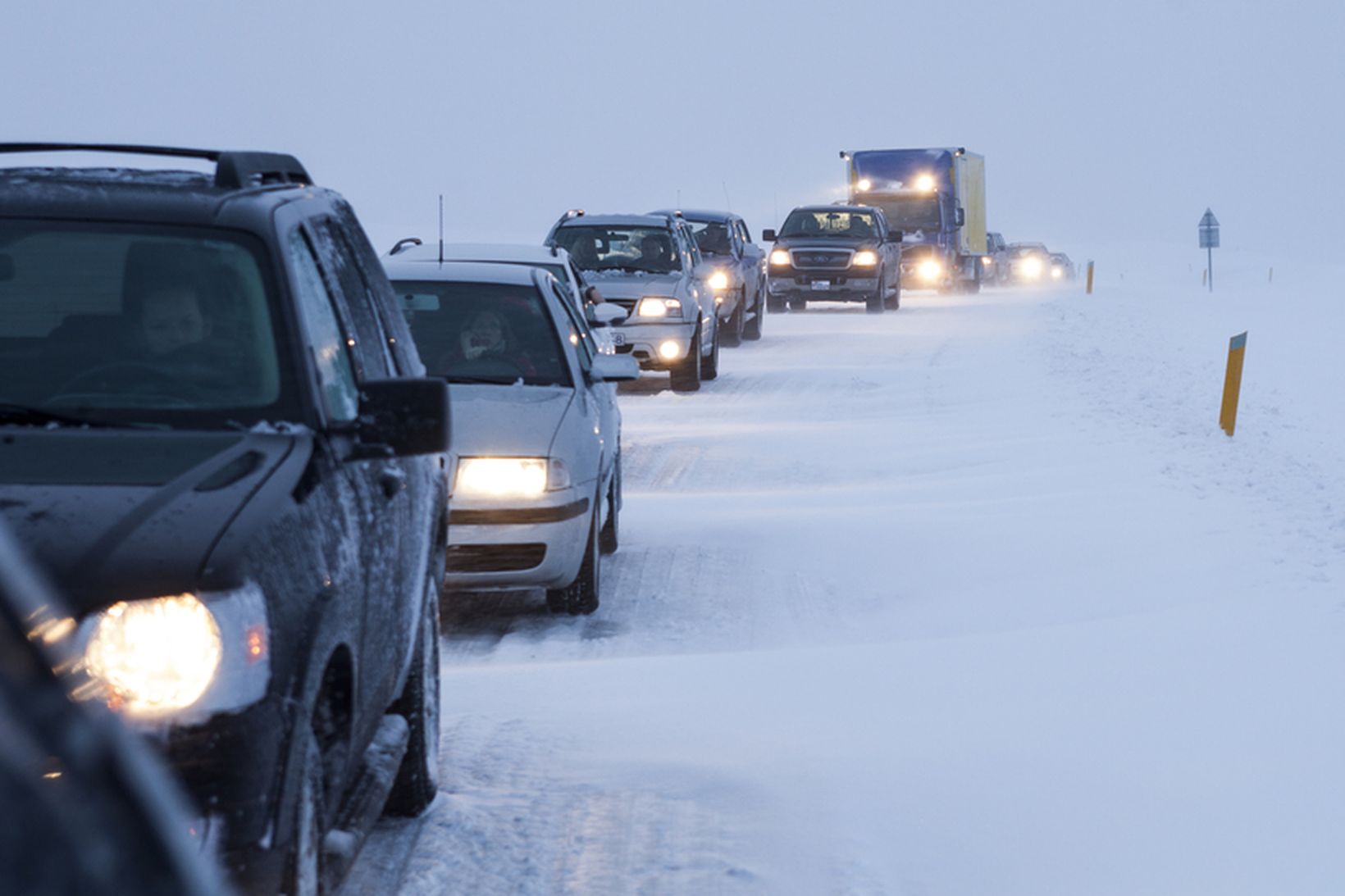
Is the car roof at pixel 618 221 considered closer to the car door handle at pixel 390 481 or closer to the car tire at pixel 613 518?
the car tire at pixel 613 518

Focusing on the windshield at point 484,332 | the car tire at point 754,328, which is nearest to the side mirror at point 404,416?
the windshield at point 484,332

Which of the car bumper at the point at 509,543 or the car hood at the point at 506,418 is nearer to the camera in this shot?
the car bumper at the point at 509,543

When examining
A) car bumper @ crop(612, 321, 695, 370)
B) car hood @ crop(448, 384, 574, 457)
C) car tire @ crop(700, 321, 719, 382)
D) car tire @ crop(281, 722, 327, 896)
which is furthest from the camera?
car tire @ crop(700, 321, 719, 382)

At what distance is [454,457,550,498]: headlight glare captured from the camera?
8.37 metres

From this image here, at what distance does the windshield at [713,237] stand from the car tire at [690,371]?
6.50 metres

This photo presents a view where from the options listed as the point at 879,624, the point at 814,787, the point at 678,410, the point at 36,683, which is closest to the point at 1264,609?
the point at 879,624

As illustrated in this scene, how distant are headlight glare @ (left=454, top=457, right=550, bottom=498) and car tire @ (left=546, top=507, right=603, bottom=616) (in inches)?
17.3

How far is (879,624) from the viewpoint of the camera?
8.63 metres

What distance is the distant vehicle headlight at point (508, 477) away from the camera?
8.37 m

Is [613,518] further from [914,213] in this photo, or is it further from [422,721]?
[914,213]

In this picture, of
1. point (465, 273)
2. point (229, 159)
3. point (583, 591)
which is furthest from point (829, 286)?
point (229, 159)

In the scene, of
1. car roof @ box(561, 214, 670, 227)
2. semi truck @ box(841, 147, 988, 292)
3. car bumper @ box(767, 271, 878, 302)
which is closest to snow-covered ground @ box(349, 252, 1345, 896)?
car roof @ box(561, 214, 670, 227)

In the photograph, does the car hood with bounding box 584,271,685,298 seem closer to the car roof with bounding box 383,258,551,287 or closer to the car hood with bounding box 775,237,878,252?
the car roof with bounding box 383,258,551,287

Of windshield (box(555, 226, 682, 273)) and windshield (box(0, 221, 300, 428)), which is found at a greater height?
windshield (box(0, 221, 300, 428))
